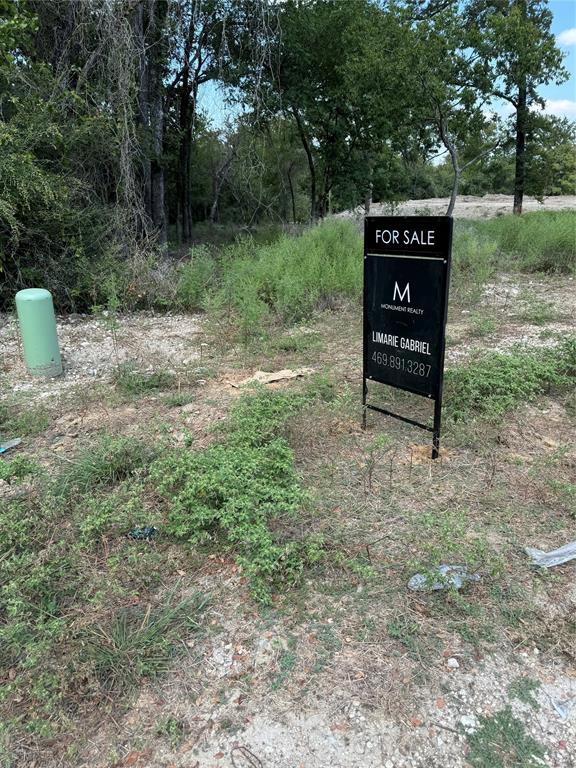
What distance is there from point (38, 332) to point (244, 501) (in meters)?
3.12

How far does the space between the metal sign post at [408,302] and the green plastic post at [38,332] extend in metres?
2.87

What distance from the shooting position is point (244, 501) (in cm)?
251

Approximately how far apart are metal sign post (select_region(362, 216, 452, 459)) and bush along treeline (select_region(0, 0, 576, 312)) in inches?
121

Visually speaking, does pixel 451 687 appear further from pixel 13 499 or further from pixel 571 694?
pixel 13 499

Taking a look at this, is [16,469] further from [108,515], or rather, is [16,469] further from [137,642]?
[137,642]

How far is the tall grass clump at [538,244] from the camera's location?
9617mm

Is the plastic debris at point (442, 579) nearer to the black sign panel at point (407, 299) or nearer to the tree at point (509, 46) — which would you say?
the black sign panel at point (407, 299)

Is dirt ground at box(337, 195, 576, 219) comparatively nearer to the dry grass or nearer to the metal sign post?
the metal sign post

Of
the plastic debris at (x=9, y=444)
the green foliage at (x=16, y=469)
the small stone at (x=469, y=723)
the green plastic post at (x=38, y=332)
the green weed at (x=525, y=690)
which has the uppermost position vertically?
the green plastic post at (x=38, y=332)

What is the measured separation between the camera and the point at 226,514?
246 centimetres

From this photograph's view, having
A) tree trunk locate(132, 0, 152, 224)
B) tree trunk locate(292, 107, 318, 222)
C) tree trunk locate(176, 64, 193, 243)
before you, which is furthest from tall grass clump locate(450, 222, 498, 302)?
tree trunk locate(176, 64, 193, 243)

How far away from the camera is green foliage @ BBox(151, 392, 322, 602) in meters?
2.29

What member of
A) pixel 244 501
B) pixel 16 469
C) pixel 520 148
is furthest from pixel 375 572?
pixel 520 148

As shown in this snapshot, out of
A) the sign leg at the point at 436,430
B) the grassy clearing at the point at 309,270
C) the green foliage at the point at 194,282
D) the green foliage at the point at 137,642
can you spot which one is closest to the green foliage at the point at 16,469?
the green foliage at the point at 137,642
